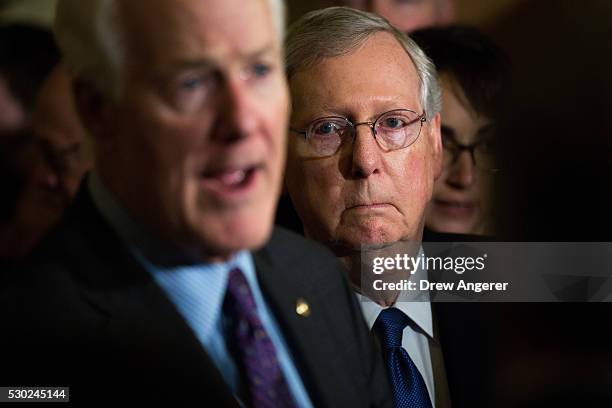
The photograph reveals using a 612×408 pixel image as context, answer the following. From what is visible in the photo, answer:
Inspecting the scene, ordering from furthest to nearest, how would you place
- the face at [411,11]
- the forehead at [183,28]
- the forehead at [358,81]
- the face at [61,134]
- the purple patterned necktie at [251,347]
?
the face at [411,11], the face at [61,134], the forehead at [358,81], the purple patterned necktie at [251,347], the forehead at [183,28]

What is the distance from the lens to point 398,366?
0.92 metres

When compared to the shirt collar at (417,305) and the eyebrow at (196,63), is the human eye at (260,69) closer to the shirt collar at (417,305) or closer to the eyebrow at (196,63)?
the eyebrow at (196,63)

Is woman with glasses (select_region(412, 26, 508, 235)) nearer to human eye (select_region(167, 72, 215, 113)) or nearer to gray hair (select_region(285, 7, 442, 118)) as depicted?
gray hair (select_region(285, 7, 442, 118))

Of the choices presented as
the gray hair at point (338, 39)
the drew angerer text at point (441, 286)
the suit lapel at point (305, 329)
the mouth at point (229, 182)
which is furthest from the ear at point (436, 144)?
the mouth at point (229, 182)

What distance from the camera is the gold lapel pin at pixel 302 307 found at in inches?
29.9

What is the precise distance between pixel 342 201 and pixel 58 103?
0.36 metres

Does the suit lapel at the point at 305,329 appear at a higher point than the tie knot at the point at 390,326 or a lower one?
higher

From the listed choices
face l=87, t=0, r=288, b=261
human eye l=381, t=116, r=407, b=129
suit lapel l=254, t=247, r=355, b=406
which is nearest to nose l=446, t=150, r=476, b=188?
human eye l=381, t=116, r=407, b=129

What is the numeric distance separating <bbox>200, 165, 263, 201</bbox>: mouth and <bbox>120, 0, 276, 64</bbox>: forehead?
8 centimetres

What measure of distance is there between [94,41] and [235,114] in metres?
0.11

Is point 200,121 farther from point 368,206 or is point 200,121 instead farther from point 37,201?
point 37,201

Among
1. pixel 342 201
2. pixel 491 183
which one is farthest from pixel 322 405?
pixel 491 183

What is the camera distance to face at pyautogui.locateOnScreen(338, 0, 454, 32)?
127 centimetres

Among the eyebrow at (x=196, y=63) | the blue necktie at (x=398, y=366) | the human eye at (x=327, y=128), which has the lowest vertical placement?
the blue necktie at (x=398, y=366)
